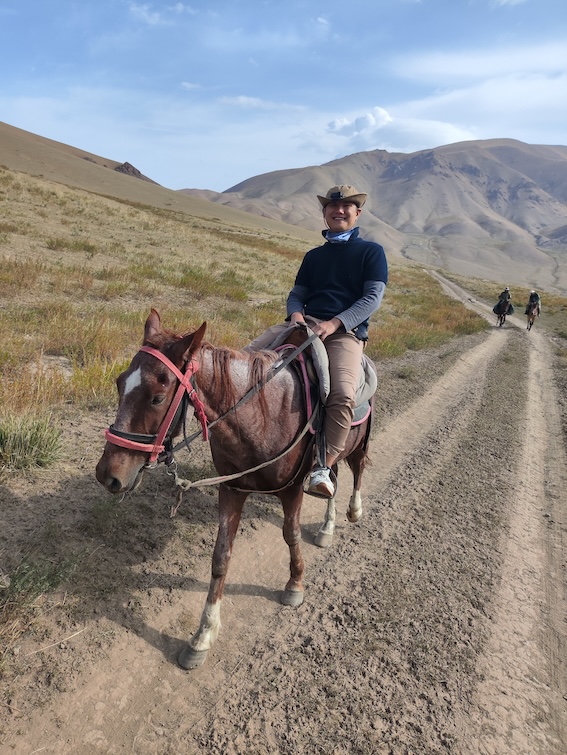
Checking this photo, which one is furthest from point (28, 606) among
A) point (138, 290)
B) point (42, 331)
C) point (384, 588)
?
point (138, 290)

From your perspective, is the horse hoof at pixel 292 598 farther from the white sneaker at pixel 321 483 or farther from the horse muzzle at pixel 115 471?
the horse muzzle at pixel 115 471

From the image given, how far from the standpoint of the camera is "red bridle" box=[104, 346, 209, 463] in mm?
2430

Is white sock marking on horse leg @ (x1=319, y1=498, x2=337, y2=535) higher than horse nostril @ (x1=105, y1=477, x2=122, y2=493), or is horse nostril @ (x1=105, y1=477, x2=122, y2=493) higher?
horse nostril @ (x1=105, y1=477, x2=122, y2=493)

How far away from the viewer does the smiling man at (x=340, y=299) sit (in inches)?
135

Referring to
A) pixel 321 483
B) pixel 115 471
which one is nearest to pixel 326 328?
pixel 321 483

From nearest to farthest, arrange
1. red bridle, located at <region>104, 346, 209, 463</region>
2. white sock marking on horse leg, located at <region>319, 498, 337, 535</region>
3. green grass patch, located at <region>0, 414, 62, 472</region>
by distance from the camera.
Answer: red bridle, located at <region>104, 346, 209, 463</region> < green grass patch, located at <region>0, 414, 62, 472</region> < white sock marking on horse leg, located at <region>319, 498, 337, 535</region>

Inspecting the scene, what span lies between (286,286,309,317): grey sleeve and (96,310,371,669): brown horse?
0.98 metres

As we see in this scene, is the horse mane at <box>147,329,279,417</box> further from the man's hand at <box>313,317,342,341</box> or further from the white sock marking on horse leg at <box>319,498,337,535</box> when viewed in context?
the white sock marking on horse leg at <box>319,498,337,535</box>

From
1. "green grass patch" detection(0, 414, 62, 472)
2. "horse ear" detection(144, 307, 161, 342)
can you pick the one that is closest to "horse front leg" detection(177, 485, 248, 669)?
"horse ear" detection(144, 307, 161, 342)

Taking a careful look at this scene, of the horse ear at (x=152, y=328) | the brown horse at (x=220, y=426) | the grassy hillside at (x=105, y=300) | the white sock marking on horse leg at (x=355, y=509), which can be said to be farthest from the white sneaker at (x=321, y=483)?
the grassy hillside at (x=105, y=300)

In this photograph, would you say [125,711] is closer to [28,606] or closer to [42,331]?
[28,606]

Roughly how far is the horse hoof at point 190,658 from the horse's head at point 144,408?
1.40 m

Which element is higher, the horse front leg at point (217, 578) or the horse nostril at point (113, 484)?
the horse nostril at point (113, 484)

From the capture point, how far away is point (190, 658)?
9.65ft
